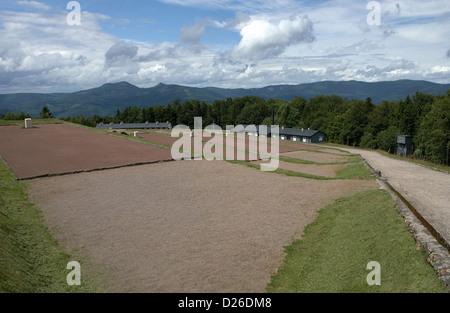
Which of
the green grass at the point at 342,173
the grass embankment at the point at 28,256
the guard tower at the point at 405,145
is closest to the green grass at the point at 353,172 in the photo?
the green grass at the point at 342,173

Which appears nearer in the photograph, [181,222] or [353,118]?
[181,222]

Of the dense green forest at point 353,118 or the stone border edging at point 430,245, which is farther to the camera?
the dense green forest at point 353,118

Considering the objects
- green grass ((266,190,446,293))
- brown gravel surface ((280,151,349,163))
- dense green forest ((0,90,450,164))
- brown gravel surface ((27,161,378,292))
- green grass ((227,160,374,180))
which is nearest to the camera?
green grass ((266,190,446,293))

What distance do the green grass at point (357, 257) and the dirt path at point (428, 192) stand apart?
4.03 ft

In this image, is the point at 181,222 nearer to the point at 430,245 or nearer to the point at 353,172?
the point at 430,245

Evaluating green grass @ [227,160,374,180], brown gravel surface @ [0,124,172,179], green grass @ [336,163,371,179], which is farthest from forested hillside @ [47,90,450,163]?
brown gravel surface @ [0,124,172,179]

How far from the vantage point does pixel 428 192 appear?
16016mm

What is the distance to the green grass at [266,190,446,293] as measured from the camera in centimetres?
737

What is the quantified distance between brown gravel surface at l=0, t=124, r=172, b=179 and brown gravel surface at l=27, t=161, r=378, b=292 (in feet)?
10.4

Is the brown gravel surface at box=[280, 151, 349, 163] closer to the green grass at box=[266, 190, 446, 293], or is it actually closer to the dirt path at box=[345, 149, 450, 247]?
the dirt path at box=[345, 149, 450, 247]

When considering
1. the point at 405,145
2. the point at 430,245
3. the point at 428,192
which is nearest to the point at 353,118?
the point at 405,145

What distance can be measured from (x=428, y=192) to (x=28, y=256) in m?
18.4

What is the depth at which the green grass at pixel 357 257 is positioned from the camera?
7.37m

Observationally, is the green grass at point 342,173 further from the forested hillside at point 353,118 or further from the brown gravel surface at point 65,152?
the forested hillside at point 353,118
